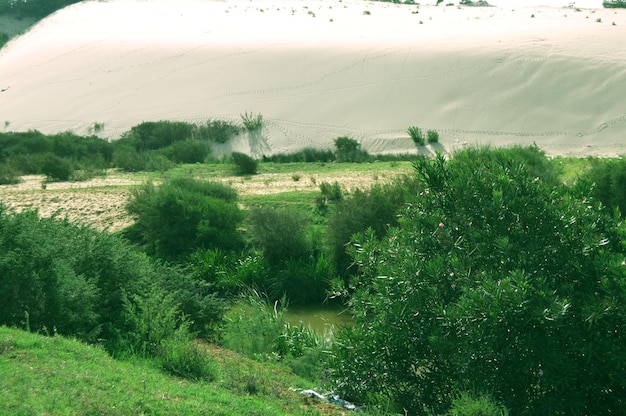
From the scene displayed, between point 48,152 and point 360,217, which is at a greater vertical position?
point 360,217

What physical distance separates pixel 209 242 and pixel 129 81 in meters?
35.4

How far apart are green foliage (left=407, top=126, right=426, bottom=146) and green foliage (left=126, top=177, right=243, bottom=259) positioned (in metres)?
18.6

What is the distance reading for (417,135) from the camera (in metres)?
38.0

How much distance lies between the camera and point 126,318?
1191cm

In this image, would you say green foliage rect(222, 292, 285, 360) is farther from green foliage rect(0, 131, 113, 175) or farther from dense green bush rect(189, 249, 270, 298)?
green foliage rect(0, 131, 113, 175)

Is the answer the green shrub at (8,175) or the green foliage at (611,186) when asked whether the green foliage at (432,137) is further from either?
the green foliage at (611,186)

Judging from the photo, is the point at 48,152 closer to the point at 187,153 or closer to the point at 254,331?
the point at 187,153

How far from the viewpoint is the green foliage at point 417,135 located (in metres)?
37.8

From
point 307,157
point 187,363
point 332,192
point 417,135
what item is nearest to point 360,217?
point 332,192

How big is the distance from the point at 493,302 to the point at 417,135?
3016 centimetres

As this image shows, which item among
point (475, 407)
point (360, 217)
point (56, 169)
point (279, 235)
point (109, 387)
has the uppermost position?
point (109, 387)

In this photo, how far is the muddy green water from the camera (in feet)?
52.3

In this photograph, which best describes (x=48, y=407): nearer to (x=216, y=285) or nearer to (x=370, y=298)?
(x=370, y=298)

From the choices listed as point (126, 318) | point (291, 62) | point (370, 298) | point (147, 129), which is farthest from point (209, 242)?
point (291, 62)
